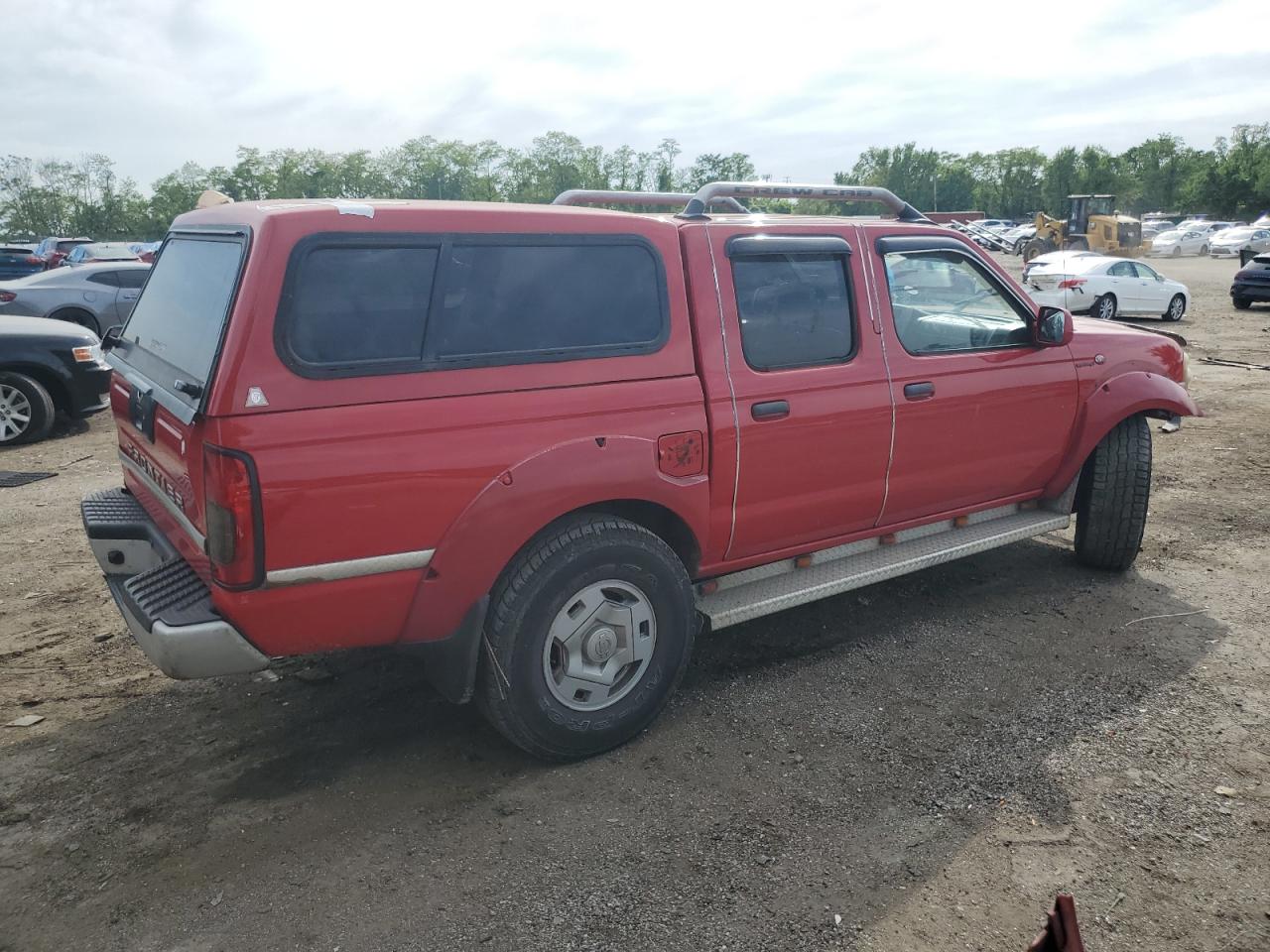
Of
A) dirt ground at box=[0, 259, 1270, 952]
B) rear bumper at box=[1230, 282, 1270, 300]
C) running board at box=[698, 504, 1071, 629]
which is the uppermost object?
rear bumper at box=[1230, 282, 1270, 300]

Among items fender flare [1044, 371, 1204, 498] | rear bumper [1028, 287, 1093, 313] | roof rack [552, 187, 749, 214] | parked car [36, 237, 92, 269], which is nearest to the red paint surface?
fender flare [1044, 371, 1204, 498]

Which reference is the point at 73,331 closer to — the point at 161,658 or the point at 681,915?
the point at 161,658

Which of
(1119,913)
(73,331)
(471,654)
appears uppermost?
(73,331)

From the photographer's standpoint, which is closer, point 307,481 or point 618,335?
point 307,481

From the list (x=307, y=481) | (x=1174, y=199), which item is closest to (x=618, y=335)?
(x=307, y=481)

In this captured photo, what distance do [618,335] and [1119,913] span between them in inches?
95.1

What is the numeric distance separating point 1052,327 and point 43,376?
340 inches

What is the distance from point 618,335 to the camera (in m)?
3.54

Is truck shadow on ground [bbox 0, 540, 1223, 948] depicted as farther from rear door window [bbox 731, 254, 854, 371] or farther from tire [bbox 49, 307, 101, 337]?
tire [bbox 49, 307, 101, 337]

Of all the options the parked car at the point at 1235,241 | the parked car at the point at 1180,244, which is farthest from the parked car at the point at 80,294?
the parked car at the point at 1180,244

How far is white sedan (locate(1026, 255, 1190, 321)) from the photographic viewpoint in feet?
58.9

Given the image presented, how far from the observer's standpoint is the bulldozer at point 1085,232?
34.8 metres

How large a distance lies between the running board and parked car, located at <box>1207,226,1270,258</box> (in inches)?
1734

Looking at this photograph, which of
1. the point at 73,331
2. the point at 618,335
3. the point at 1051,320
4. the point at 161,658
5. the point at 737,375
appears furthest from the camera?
the point at 73,331
